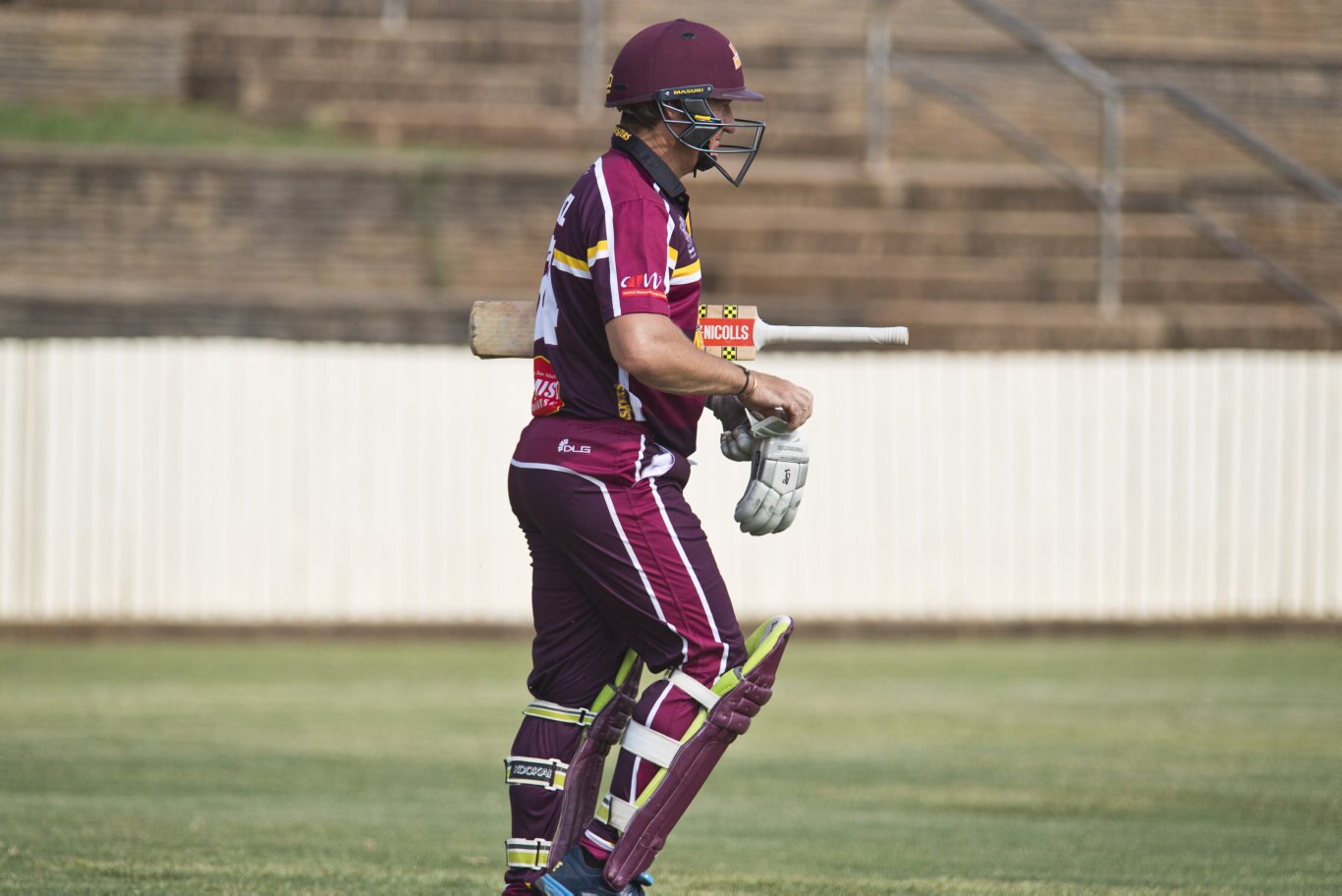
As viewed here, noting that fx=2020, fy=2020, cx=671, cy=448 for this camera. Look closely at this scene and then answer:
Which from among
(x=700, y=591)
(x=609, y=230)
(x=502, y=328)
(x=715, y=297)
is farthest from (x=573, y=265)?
(x=715, y=297)

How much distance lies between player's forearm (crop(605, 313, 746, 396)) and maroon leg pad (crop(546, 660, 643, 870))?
38.2 inches

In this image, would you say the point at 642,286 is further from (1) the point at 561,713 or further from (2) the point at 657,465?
(1) the point at 561,713

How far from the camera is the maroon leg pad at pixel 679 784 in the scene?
4887 millimetres

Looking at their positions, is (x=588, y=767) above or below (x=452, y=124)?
below

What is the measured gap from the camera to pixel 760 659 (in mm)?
4996

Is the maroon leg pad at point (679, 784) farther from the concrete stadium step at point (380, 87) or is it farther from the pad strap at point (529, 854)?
the concrete stadium step at point (380, 87)

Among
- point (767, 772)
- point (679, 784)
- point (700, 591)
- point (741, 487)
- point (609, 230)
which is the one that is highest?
point (609, 230)

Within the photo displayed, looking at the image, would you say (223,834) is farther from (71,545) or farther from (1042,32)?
(1042,32)

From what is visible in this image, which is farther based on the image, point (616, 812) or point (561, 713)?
→ point (561, 713)

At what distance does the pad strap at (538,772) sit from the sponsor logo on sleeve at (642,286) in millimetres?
1298

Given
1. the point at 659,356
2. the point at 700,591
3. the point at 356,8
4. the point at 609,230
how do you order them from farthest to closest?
the point at 356,8
the point at 700,591
the point at 609,230
the point at 659,356

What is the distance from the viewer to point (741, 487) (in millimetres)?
13852

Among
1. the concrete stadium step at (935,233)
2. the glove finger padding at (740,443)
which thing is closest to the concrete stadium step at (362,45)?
the concrete stadium step at (935,233)

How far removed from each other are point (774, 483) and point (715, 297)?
35.1 feet
